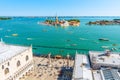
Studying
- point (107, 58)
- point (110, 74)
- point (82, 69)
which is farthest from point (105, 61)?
point (82, 69)

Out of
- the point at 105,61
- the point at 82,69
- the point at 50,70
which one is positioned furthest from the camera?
the point at 50,70

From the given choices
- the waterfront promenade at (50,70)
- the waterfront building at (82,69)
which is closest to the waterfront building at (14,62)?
the waterfront promenade at (50,70)

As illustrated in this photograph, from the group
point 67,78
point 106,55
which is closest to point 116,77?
point 106,55

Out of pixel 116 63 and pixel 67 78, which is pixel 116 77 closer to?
pixel 116 63

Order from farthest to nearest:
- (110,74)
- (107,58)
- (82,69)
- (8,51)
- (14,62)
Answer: (8,51) → (107,58) → (14,62) → (82,69) → (110,74)

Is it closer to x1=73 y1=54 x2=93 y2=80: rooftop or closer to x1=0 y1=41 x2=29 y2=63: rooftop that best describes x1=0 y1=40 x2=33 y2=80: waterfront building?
x1=0 y1=41 x2=29 y2=63: rooftop

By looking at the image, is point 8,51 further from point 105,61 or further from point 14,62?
point 105,61
